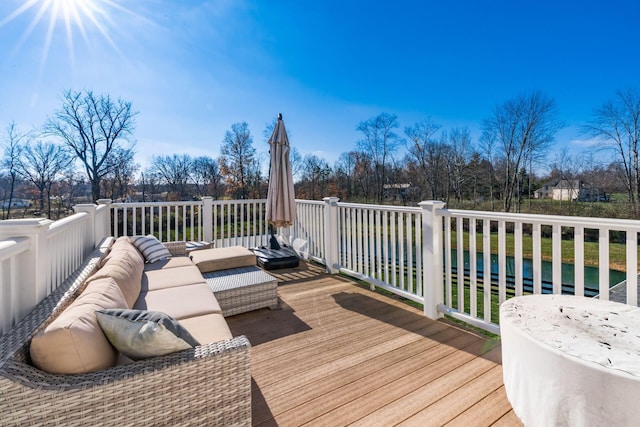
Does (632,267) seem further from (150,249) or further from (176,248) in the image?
(176,248)

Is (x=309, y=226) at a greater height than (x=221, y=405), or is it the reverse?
(x=309, y=226)

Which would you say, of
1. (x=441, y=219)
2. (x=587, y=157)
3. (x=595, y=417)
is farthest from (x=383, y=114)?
(x=595, y=417)

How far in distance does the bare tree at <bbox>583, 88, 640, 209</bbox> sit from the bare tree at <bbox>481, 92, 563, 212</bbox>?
2.66 meters

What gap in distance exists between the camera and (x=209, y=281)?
10.5ft

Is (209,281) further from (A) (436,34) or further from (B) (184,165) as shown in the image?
(B) (184,165)

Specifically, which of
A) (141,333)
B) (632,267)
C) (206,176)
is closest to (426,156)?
(206,176)

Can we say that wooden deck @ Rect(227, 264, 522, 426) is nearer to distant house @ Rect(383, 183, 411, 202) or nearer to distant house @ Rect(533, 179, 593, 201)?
distant house @ Rect(383, 183, 411, 202)

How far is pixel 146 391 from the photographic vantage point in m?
1.19

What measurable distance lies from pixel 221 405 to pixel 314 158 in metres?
18.4

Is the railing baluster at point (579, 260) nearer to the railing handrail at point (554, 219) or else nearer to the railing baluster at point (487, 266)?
the railing handrail at point (554, 219)

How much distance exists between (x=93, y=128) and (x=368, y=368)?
60.8ft

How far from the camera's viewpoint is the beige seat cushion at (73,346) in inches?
44.0

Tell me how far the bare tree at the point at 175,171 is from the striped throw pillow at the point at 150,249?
13.8 meters

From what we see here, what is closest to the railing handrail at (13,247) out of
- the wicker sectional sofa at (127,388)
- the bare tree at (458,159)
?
the wicker sectional sofa at (127,388)
